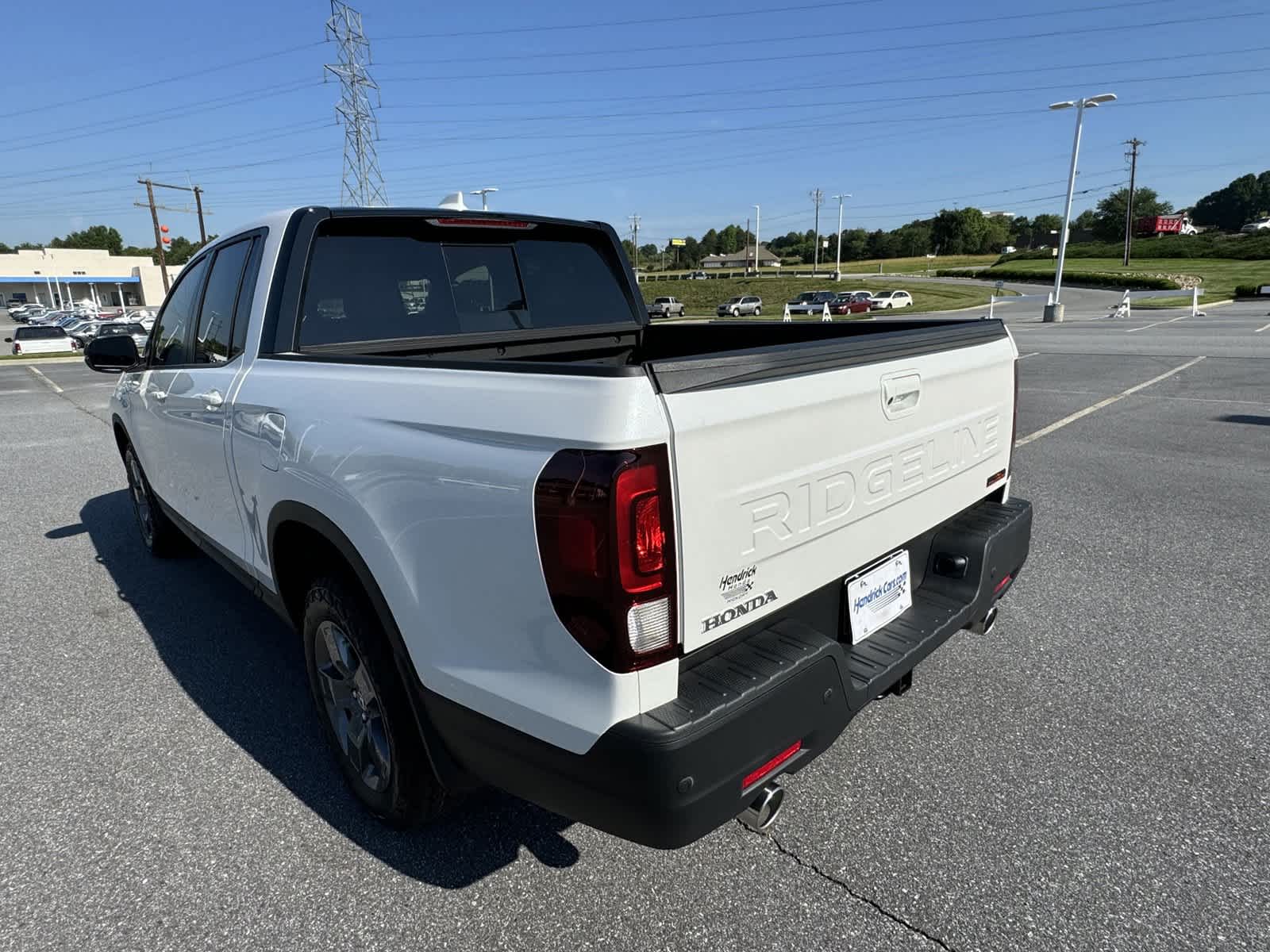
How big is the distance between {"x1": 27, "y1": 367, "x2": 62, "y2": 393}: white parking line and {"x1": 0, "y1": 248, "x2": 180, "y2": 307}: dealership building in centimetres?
6370

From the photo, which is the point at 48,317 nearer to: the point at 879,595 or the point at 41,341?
the point at 41,341

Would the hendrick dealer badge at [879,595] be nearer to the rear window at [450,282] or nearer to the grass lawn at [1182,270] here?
the rear window at [450,282]

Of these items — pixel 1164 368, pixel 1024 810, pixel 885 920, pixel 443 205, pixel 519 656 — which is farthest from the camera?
pixel 1164 368

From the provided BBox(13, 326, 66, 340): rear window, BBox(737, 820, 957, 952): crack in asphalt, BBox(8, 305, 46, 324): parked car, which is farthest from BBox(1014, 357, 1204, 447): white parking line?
BBox(8, 305, 46, 324): parked car

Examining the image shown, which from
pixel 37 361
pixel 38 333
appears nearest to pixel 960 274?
pixel 38 333

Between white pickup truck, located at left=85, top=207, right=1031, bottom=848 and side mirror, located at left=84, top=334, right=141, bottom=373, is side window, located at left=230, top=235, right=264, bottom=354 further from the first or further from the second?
side mirror, located at left=84, top=334, right=141, bottom=373

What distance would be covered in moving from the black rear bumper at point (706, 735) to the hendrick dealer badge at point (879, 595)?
0.16ft

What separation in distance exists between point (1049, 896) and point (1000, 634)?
172cm

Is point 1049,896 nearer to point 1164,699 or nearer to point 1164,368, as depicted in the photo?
point 1164,699

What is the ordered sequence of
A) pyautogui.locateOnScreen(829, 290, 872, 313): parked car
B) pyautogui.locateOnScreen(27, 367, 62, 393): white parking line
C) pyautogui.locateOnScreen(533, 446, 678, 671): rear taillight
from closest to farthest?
pyautogui.locateOnScreen(533, 446, 678, 671): rear taillight
pyautogui.locateOnScreen(27, 367, 62, 393): white parking line
pyautogui.locateOnScreen(829, 290, 872, 313): parked car

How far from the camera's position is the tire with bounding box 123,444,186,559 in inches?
186

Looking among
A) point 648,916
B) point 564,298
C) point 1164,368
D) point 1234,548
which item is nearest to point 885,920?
point 648,916

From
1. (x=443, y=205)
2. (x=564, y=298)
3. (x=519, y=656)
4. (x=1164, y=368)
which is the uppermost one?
(x=443, y=205)

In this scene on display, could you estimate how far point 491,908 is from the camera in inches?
82.3
